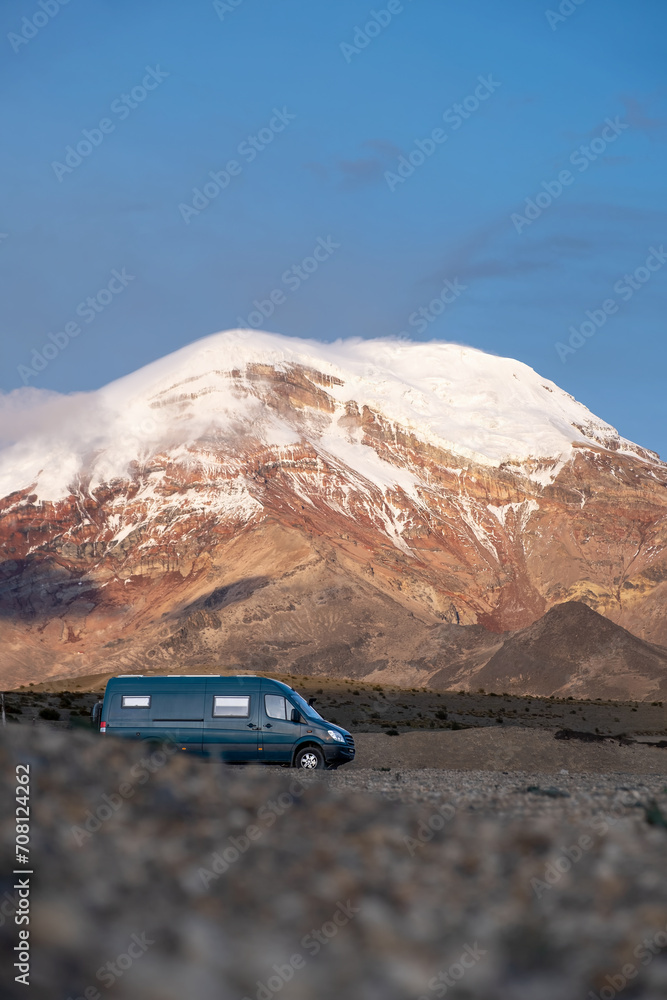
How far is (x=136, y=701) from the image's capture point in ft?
68.5

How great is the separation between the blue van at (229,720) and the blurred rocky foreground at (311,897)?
11.8 metres

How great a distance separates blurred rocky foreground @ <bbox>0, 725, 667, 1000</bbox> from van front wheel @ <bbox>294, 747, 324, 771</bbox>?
11.9 meters

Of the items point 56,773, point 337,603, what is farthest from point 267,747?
point 337,603

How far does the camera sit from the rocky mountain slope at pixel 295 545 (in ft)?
394

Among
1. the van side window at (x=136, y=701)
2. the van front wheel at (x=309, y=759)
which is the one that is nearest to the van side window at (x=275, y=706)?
the van front wheel at (x=309, y=759)


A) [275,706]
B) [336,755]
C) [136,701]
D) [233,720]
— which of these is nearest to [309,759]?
[336,755]

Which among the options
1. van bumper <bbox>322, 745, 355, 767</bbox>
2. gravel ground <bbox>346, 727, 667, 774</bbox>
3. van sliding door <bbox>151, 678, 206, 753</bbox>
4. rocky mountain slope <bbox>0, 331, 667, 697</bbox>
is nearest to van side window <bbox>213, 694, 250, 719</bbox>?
van sliding door <bbox>151, 678, 206, 753</bbox>

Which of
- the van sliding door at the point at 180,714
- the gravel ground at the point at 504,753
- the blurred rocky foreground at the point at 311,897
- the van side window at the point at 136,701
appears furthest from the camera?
the gravel ground at the point at 504,753

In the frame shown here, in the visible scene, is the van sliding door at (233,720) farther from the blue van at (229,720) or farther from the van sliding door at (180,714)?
the van sliding door at (180,714)

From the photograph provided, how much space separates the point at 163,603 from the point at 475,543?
64.3m

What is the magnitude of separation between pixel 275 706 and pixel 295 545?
116 metres

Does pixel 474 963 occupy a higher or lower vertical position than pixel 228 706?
lower

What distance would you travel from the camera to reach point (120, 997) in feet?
16.6

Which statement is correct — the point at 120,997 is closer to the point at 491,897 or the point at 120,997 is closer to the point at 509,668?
the point at 491,897
